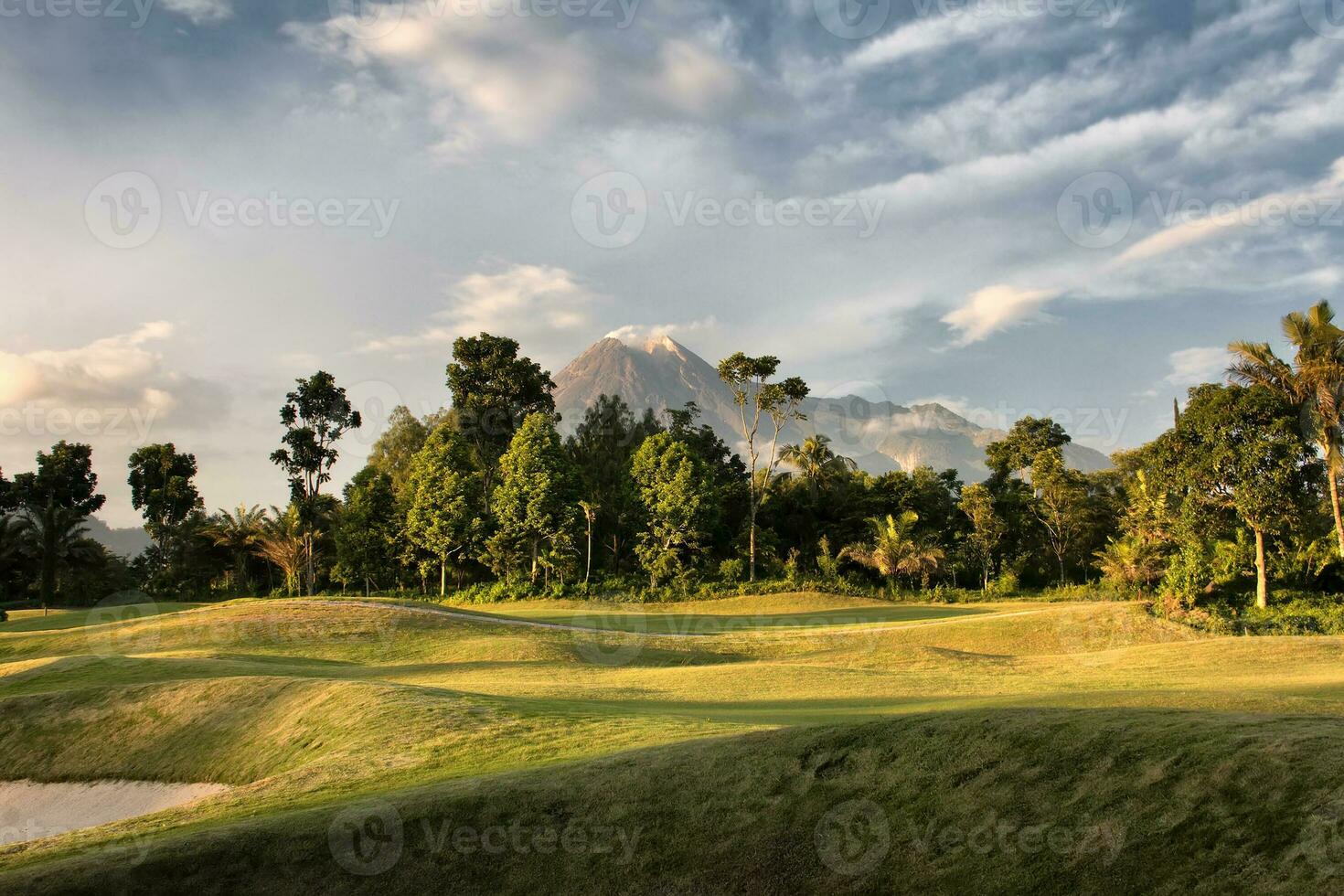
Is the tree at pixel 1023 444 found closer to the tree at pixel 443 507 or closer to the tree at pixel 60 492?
the tree at pixel 443 507

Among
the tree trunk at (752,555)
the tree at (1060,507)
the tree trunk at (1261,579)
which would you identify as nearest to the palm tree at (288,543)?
the tree trunk at (752,555)

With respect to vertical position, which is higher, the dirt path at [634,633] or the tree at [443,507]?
the tree at [443,507]

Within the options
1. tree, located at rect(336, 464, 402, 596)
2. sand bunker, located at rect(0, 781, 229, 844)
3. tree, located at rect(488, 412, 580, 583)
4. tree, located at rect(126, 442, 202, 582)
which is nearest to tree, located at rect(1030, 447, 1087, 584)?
tree, located at rect(488, 412, 580, 583)

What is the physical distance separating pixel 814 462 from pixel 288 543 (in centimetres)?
4412

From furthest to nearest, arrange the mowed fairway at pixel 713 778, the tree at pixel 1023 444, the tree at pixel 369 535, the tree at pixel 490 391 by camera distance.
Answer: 1. the tree at pixel 1023 444
2. the tree at pixel 490 391
3. the tree at pixel 369 535
4. the mowed fairway at pixel 713 778

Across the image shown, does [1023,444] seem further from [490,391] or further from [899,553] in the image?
[490,391]

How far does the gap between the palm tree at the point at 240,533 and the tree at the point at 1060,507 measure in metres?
62.1

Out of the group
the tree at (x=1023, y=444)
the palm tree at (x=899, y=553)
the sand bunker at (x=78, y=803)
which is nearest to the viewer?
the sand bunker at (x=78, y=803)

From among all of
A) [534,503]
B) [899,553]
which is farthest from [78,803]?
[899,553]

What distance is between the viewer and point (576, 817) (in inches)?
378

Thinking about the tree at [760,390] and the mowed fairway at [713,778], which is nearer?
the mowed fairway at [713,778]

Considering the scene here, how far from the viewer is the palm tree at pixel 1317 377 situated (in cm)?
4462

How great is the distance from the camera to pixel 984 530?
220 ft

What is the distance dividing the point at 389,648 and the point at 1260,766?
32.8 m
